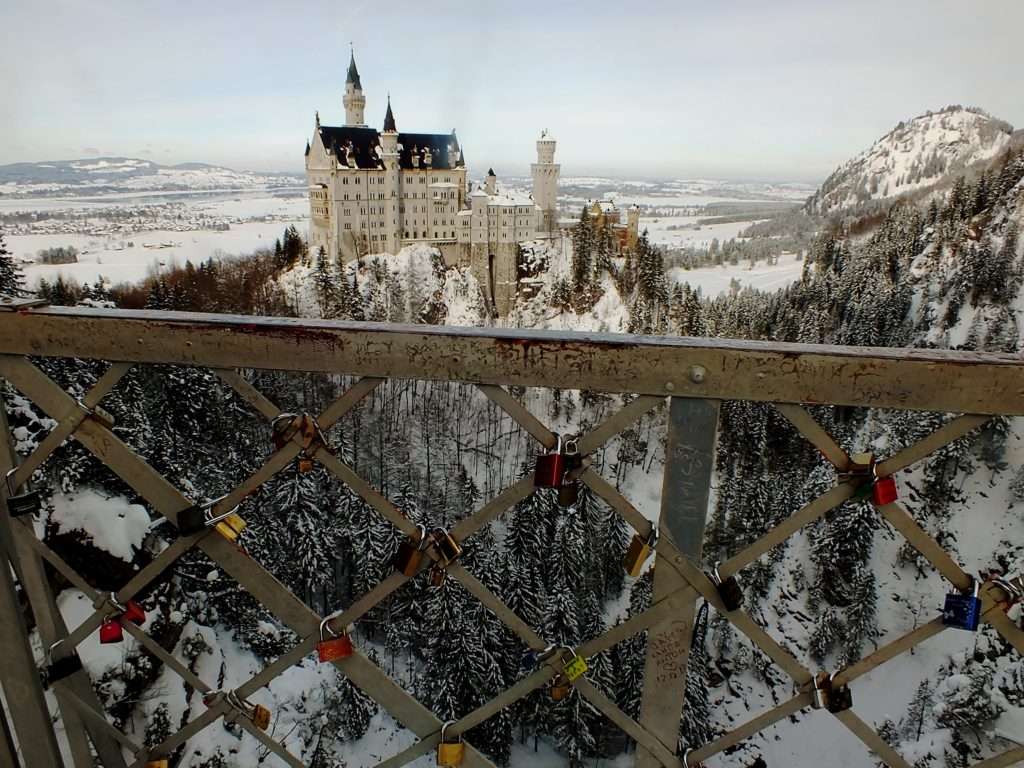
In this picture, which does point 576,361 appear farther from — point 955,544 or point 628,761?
point 955,544

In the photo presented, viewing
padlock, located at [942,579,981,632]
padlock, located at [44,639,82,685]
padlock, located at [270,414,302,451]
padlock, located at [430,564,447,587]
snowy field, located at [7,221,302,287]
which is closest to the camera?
padlock, located at [942,579,981,632]

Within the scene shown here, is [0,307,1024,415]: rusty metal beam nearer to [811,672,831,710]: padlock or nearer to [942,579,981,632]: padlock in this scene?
[942,579,981,632]: padlock

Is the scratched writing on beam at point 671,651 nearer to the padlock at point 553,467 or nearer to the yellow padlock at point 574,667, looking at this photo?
the yellow padlock at point 574,667

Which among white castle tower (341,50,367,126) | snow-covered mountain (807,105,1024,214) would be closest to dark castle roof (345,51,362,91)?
white castle tower (341,50,367,126)

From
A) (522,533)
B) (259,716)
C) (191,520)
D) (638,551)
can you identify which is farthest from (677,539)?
(522,533)

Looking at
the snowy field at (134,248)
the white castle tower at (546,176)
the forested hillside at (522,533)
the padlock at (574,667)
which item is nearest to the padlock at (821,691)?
the padlock at (574,667)
